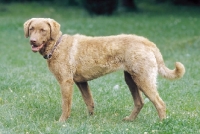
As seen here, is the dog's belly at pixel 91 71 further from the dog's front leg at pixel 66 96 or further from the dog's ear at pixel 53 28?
the dog's ear at pixel 53 28

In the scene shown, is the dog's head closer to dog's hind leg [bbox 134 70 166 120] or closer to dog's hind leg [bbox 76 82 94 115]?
dog's hind leg [bbox 76 82 94 115]

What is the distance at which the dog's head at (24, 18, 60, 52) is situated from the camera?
286 inches

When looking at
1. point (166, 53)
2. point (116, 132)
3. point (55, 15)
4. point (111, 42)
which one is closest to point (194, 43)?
point (166, 53)

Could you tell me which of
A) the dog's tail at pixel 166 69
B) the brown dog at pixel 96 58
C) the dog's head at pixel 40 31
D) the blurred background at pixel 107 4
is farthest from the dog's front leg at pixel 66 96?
the blurred background at pixel 107 4

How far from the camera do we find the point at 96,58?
7.40m

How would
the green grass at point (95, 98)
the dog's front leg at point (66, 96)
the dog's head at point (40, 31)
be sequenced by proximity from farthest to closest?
the dog's front leg at point (66, 96) → the dog's head at point (40, 31) → the green grass at point (95, 98)

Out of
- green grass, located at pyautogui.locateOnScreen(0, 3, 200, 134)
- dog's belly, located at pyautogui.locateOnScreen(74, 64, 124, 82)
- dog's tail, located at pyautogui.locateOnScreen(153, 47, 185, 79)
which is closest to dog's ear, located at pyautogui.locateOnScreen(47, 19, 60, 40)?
dog's belly, located at pyautogui.locateOnScreen(74, 64, 124, 82)

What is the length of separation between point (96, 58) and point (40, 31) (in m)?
0.90

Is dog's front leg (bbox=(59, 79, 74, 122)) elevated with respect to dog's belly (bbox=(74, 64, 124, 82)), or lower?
lower

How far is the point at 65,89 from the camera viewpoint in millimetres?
7418

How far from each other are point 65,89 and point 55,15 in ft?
64.9

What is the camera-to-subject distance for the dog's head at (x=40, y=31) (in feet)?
23.8

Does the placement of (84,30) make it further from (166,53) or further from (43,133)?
(43,133)

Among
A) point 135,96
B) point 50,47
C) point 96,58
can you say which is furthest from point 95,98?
point 50,47
